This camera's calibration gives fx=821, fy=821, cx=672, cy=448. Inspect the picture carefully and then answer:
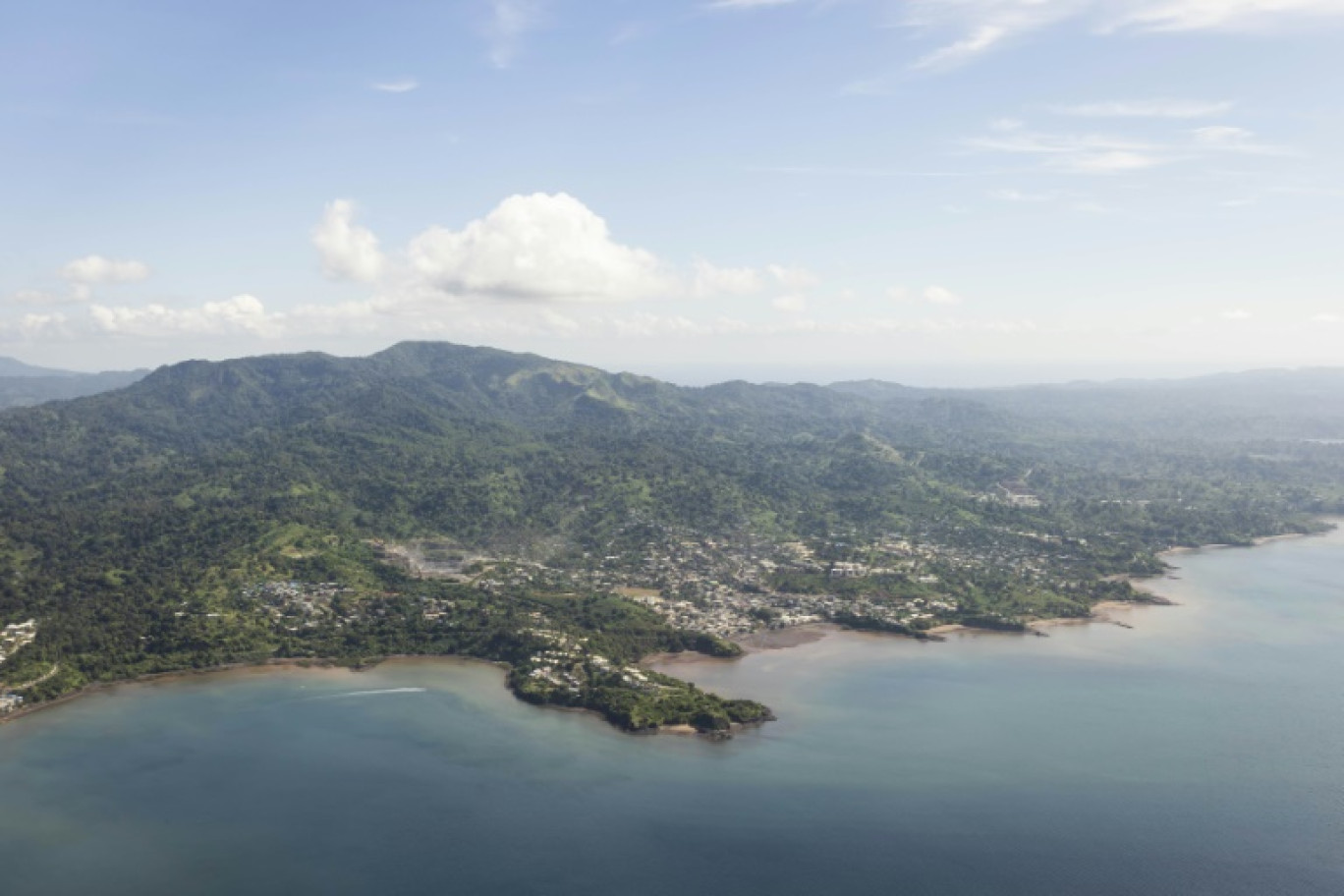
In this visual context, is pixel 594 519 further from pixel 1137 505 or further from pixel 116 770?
pixel 1137 505

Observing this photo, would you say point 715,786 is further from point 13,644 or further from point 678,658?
point 13,644

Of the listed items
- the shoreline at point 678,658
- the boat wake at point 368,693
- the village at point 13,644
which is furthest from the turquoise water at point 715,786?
the village at point 13,644

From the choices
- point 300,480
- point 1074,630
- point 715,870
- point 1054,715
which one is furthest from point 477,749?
point 300,480

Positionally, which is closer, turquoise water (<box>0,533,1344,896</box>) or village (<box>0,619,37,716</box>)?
turquoise water (<box>0,533,1344,896</box>)

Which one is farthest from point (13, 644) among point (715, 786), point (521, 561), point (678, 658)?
point (715, 786)

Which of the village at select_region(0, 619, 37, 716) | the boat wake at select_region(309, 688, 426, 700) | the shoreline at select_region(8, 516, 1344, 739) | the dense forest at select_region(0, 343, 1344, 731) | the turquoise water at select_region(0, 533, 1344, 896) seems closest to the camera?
the turquoise water at select_region(0, 533, 1344, 896)

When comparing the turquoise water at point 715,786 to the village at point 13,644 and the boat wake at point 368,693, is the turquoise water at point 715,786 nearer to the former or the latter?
the boat wake at point 368,693

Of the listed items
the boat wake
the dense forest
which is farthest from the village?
the boat wake

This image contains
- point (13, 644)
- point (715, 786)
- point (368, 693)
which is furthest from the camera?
point (13, 644)

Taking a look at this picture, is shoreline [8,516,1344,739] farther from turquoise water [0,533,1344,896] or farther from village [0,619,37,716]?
turquoise water [0,533,1344,896]
